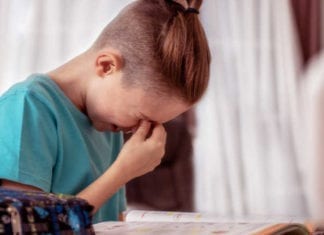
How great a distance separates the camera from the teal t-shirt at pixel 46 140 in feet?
2.52

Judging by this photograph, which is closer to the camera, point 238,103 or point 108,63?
point 108,63

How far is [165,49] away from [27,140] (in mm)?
233

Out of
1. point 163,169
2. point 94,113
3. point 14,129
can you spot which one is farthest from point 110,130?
point 163,169

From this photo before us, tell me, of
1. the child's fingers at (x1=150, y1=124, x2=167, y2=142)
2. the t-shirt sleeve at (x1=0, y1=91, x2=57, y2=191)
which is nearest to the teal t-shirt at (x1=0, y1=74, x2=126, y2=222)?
the t-shirt sleeve at (x1=0, y1=91, x2=57, y2=191)

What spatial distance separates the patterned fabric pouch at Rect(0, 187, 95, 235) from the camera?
384 mm

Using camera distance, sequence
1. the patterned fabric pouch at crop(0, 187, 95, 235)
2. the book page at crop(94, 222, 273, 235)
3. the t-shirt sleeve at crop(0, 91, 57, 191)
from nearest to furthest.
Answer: the patterned fabric pouch at crop(0, 187, 95, 235), the book page at crop(94, 222, 273, 235), the t-shirt sleeve at crop(0, 91, 57, 191)

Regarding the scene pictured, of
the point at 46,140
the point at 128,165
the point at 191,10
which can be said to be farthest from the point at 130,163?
the point at 191,10

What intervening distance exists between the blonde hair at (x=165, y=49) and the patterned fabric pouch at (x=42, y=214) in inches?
16.1

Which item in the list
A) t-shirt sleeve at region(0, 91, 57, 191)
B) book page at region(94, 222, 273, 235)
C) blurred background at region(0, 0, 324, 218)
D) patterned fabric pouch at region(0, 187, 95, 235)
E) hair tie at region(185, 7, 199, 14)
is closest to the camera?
patterned fabric pouch at region(0, 187, 95, 235)

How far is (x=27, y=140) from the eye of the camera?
2.56 feet

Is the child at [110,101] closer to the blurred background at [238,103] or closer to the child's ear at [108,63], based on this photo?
→ the child's ear at [108,63]

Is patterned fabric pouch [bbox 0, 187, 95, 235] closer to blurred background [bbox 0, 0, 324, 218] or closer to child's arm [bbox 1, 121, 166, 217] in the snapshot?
child's arm [bbox 1, 121, 166, 217]

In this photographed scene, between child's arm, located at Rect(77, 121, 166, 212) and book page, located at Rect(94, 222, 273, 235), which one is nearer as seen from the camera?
book page, located at Rect(94, 222, 273, 235)

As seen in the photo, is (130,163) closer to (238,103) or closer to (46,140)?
(46,140)
